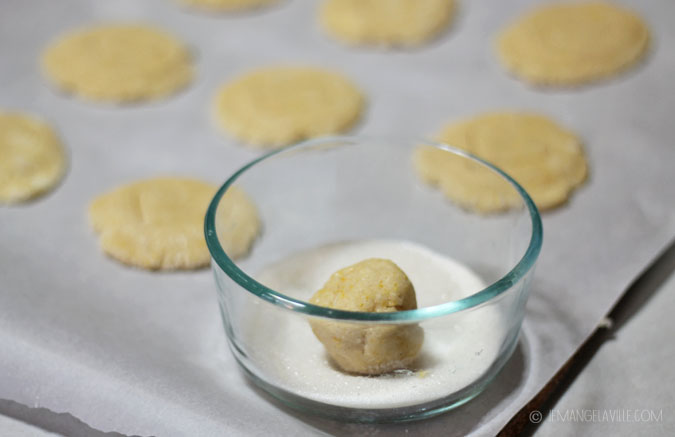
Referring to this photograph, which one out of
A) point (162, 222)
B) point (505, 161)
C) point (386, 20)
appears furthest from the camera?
point (386, 20)

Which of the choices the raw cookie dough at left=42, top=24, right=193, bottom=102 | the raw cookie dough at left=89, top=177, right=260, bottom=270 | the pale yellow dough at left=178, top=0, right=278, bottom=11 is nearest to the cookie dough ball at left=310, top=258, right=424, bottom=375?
the raw cookie dough at left=89, top=177, right=260, bottom=270

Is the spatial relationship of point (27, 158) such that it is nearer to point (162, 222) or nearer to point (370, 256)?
point (162, 222)

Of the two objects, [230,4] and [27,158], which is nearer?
[27,158]

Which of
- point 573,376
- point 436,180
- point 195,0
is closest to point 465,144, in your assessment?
point 436,180

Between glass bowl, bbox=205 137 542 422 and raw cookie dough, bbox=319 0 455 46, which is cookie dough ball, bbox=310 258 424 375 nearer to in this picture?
glass bowl, bbox=205 137 542 422

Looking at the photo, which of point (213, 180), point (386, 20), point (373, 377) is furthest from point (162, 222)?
point (386, 20)

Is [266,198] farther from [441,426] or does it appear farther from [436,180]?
[441,426]

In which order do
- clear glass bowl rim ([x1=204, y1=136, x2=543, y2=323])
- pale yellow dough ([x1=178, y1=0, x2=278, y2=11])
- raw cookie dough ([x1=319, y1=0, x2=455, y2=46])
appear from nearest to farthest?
clear glass bowl rim ([x1=204, y1=136, x2=543, y2=323]) → raw cookie dough ([x1=319, y1=0, x2=455, y2=46]) → pale yellow dough ([x1=178, y1=0, x2=278, y2=11])
